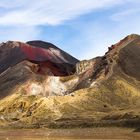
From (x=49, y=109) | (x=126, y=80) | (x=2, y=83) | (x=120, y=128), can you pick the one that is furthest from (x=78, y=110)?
(x=2, y=83)

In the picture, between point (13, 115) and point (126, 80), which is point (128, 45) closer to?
point (126, 80)

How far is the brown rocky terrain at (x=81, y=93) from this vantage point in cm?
13662

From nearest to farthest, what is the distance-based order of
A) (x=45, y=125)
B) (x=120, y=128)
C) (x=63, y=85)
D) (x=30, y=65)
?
(x=120, y=128) → (x=45, y=125) → (x=63, y=85) → (x=30, y=65)

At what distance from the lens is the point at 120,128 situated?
113 m

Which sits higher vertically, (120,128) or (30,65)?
(30,65)

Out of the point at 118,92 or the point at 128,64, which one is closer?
the point at 118,92

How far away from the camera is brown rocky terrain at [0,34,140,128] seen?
137 metres

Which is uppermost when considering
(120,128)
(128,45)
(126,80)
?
(128,45)

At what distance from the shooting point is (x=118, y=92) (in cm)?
15412

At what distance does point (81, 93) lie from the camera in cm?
15750

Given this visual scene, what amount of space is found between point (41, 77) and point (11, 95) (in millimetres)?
15054

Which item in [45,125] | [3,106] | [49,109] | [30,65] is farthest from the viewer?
[30,65]

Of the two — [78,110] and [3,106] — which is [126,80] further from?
[3,106]

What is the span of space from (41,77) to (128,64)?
32.0 m
